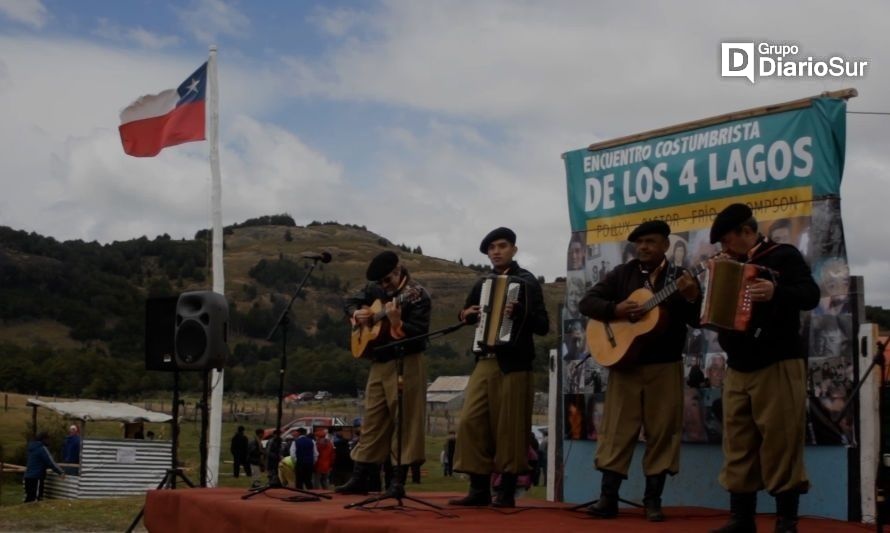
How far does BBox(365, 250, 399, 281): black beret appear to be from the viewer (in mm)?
9211

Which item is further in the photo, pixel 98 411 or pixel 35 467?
pixel 98 411

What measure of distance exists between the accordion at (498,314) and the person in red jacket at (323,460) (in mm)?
18283

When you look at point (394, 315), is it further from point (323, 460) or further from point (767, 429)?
point (323, 460)

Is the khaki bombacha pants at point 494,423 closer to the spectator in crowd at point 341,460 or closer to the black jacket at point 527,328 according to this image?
the black jacket at point 527,328

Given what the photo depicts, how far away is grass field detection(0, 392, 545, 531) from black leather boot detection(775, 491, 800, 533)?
37.7ft

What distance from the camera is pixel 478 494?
8523 mm

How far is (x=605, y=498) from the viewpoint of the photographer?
785cm

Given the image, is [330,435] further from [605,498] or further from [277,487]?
[605,498]

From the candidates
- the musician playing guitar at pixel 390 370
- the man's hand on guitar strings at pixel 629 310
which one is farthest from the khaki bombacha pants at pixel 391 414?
the man's hand on guitar strings at pixel 629 310

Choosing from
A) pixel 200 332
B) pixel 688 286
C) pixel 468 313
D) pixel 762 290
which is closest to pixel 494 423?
pixel 468 313

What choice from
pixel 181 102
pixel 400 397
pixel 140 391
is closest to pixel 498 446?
pixel 400 397

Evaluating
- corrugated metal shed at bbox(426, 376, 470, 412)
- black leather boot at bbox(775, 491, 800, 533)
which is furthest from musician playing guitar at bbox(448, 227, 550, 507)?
corrugated metal shed at bbox(426, 376, 470, 412)

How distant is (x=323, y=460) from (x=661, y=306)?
19.3m

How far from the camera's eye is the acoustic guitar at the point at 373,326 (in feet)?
30.0
